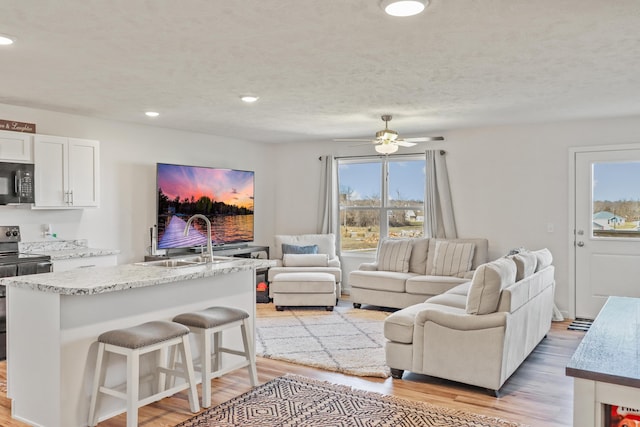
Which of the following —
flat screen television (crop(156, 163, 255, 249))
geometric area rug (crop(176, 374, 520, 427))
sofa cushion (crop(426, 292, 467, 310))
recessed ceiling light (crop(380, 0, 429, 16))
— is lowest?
geometric area rug (crop(176, 374, 520, 427))

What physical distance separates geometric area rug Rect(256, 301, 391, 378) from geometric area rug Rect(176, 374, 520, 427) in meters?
0.54

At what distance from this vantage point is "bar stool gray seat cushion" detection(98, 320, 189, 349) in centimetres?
298

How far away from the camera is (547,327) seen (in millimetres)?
5227

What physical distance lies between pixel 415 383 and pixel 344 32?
8.67 ft

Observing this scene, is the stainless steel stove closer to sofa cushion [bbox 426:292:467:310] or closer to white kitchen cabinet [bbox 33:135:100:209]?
white kitchen cabinet [bbox 33:135:100:209]

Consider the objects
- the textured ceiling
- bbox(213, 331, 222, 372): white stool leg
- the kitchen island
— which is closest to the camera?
the textured ceiling

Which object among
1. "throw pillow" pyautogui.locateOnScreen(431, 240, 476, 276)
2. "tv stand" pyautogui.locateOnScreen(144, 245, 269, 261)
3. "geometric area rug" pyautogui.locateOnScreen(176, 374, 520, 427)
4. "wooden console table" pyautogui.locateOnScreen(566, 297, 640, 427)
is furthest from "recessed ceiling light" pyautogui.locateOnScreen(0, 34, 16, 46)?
"throw pillow" pyautogui.locateOnScreen(431, 240, 476, 276)

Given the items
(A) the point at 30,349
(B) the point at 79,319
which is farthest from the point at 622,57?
(A) the point at 30,349

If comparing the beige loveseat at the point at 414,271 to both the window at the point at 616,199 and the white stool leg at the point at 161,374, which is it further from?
the white stool leg at the point at 161,374

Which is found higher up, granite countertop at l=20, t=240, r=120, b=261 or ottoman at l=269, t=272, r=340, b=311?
granite countertop at l=20, t=240, r=120, b=261

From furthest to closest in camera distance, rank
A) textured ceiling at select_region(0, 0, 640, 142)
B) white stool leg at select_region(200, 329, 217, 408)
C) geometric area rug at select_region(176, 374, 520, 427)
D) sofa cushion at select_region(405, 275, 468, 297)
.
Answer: sofa cushion at select_region(405, 275, 468, 297) → white stool leg at select_region(200, 329, 217, 408) → geometric area rug at select_region(176, 374, 520, 427) → textured ceiling at select_region(0, 0, 640, 142)

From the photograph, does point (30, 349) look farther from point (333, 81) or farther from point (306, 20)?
point (333, 81)

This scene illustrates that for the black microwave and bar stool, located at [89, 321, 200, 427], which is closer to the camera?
bar stool, located at [89, 321, 200, 427]

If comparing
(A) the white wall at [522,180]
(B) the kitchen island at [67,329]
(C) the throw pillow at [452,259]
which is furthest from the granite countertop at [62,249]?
(A) the white wall at [522,180]
